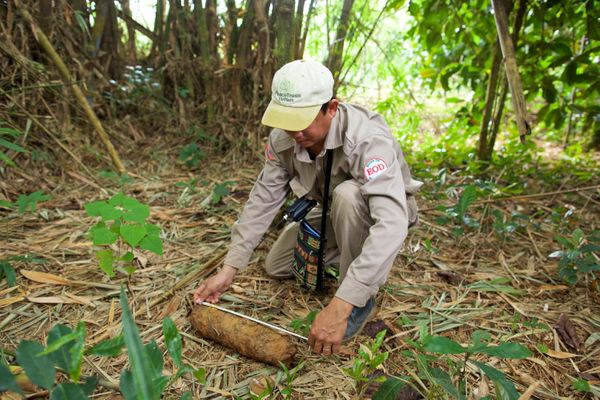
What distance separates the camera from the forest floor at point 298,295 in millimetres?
1403

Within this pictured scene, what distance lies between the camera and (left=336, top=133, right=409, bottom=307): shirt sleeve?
135 cm

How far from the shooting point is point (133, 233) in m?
1.49

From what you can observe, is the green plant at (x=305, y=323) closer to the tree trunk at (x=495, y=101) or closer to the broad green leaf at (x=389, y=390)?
the broad green leaf at (x=389, y=390)

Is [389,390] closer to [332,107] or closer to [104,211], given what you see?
[332,107]

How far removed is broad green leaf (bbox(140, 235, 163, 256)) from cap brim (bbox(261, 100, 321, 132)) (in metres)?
0.59

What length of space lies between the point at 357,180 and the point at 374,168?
0.49 ft

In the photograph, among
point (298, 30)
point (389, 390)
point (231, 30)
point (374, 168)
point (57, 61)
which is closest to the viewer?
point (389, 390)

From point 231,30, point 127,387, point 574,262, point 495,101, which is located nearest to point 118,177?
point 231,30

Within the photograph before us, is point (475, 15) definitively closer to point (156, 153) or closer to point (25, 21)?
point (156, 153)

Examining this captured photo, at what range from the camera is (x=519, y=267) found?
2100 mm

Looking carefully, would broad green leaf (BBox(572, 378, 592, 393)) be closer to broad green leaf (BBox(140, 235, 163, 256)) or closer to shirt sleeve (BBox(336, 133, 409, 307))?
shirt sleeve (BBox(336, 133, 409, 307))

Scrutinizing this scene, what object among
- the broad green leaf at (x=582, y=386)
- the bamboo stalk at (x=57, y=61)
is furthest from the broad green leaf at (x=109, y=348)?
the bamboo stalk at (x=57, y=61)

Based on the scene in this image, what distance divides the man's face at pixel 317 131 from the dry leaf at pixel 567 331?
118cm

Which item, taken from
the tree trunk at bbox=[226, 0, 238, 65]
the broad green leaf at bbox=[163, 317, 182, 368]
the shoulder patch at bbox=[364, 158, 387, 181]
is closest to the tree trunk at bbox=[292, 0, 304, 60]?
A: the tree trunk at bbox=[226, 0, 238, 65]
